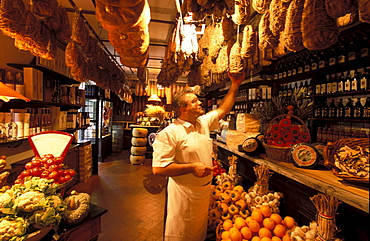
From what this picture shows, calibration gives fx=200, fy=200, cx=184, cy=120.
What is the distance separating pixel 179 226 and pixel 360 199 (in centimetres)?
133

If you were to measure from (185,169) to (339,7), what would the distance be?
137cm

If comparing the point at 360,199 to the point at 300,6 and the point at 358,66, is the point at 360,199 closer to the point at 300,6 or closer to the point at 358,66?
the point at 300,6

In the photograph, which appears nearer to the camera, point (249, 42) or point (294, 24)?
point (294, 24)

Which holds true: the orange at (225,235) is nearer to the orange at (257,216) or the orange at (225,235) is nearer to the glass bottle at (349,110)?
the orange at (257,216)

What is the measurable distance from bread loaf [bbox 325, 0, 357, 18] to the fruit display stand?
862mm

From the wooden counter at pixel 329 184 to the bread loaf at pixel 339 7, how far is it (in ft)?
2.83

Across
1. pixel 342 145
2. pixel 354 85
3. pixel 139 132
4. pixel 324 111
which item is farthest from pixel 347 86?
pixel 139 132

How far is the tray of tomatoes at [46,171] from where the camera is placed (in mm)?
1743

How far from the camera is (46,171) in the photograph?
1763mm

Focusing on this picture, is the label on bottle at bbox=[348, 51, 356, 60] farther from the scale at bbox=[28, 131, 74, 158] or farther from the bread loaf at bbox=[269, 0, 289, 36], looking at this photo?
the scale at bbox=[28, 131, 74, 158]

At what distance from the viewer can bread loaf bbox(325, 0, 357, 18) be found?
34.4 inches

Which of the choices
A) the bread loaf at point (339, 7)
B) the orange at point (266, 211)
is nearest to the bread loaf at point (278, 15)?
the bread loaf at point (339, 7)

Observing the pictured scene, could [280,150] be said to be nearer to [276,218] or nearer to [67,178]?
[276,218]

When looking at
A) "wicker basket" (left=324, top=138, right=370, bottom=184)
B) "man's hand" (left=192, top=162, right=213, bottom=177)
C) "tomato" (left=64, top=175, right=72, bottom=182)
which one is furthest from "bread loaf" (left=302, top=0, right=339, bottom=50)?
"tomato" (left=64, top=175, right=72, bottom=182)
